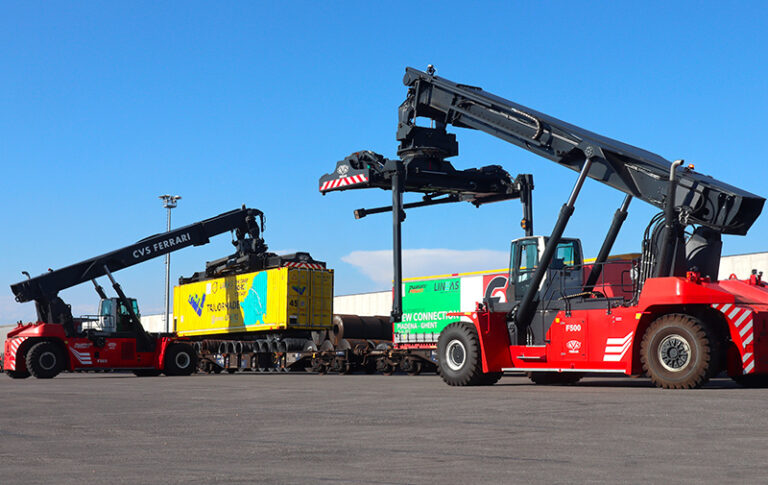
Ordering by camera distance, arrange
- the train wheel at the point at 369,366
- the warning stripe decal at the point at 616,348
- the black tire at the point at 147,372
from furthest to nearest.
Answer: the black tire at the point at 147,372 < the train wheel at the point at 369,366 < the warning stripe decal at the point at 616,348

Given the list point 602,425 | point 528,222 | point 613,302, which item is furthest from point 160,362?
point 602,425

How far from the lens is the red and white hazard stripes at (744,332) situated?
47.6 ft

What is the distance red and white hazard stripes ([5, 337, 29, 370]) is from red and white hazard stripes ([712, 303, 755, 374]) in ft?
69.5

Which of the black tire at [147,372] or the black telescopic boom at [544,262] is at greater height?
the black telescopic boom at [544,262]

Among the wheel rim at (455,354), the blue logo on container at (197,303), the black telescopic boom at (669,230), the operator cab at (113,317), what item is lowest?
the wheel rim at (455,354)

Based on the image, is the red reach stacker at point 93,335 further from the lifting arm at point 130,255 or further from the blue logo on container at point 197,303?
the blue logo on container at point 197,303

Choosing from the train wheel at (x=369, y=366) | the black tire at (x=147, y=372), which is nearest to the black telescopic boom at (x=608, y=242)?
the train wheel at (x=369, y=366)

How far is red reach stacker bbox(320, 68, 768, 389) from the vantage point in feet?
48.5

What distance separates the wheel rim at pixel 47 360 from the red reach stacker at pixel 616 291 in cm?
1466

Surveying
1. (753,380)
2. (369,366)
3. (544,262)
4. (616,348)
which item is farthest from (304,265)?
(753,380)

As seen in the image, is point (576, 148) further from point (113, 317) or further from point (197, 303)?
point (197, 303)

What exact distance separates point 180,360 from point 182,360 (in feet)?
0.27

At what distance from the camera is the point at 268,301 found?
30.3 m

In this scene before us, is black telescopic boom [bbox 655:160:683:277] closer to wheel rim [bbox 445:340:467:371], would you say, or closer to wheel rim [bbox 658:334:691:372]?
wheel rim [bbox 658:334:691:372]
